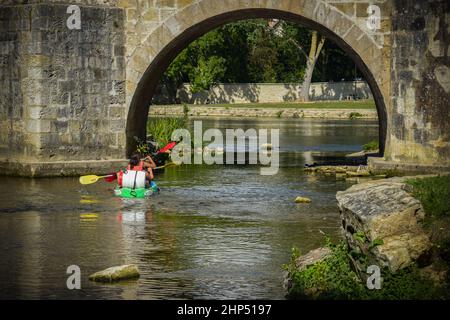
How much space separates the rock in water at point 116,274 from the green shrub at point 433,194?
3172 millimetres

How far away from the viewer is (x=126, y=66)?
2273 cm

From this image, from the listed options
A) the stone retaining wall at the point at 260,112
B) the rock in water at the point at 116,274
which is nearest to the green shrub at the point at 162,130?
the rock in water at the point at 116,274

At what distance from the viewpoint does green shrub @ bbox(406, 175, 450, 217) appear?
33.4ft

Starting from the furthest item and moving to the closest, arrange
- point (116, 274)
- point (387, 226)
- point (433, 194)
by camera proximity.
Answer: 1. point (116, 274)
2. point (433, 194)
3. point (387, 226)

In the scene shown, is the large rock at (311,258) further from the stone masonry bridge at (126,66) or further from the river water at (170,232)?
the stone masonry bridge at (126,66)

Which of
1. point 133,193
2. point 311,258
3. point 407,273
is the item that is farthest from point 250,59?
point 407,273

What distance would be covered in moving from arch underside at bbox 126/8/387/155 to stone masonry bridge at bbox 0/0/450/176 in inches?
2.6

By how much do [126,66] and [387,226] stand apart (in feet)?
44.2

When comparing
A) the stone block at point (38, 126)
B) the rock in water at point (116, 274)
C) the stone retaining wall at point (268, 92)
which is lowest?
the rock in water at point (116, 274)

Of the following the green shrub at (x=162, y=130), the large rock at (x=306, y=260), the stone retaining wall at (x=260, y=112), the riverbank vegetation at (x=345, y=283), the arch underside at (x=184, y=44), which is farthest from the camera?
the stone retaining wall at (x=260, y=112)

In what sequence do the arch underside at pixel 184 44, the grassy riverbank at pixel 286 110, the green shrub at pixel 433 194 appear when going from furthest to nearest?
the grassy riverbank at pixel 286 110 → the arch underside at pixel 184 44 → the green shrub at pixel 433 194

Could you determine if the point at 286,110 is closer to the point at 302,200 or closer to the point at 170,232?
the point at 302,200

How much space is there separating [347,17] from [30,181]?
725cm

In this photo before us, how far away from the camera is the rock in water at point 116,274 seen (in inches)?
454
